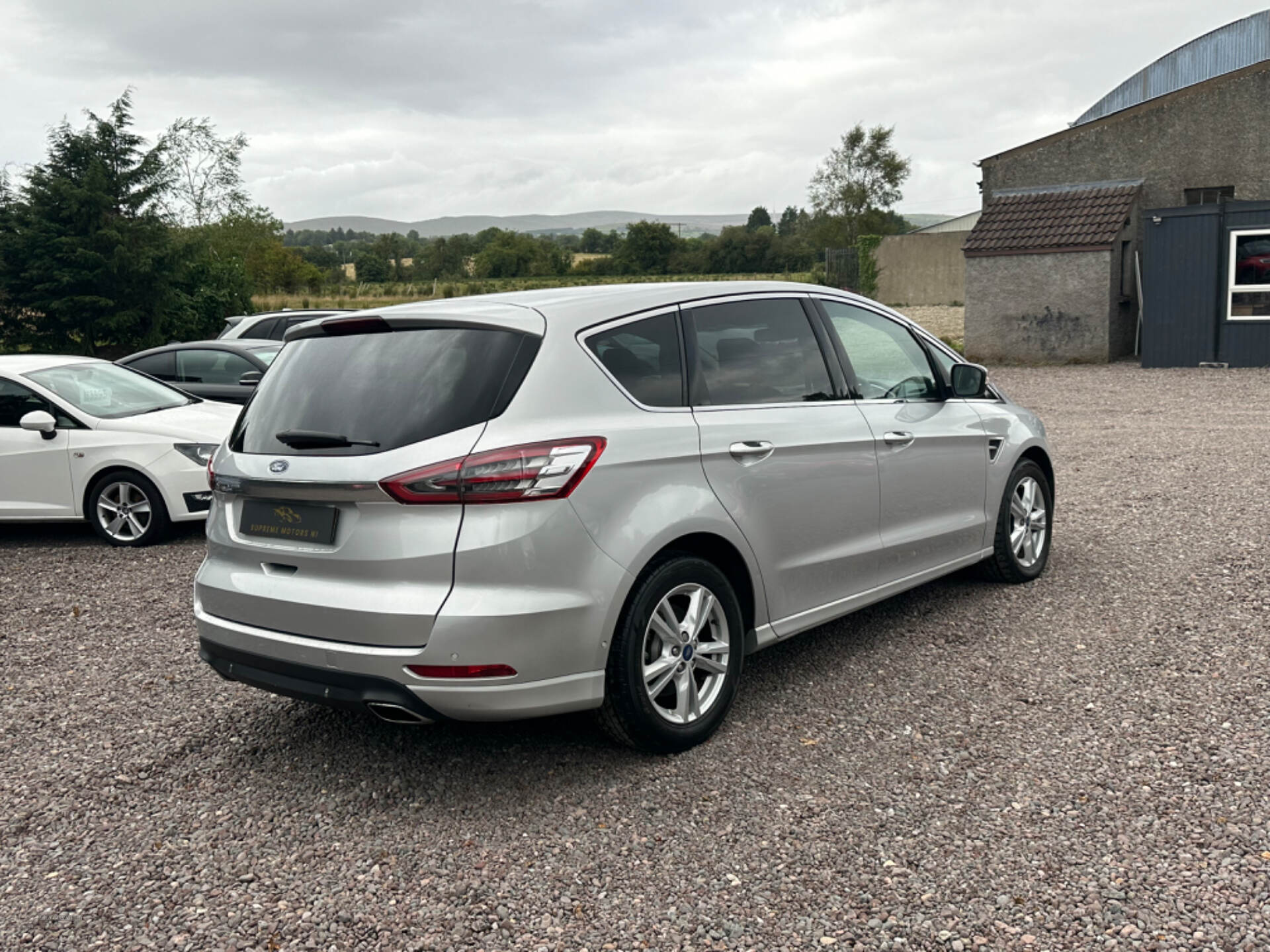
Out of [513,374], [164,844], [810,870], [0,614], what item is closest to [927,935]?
[810,870]

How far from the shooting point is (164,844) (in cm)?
359

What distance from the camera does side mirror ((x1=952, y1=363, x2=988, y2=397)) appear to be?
18.9ft

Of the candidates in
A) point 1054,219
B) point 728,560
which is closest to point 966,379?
point 728,560

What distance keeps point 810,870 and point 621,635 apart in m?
0.97

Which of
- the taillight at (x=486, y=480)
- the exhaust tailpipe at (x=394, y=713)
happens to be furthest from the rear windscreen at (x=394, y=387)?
the exhaust tailpipe at (x=394, y=713)

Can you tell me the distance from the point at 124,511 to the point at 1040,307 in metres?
18.6

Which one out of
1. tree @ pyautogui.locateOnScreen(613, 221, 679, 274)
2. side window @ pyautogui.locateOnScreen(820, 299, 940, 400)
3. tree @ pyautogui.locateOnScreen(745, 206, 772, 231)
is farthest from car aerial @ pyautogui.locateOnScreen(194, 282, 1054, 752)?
tree @ pyautogui.locateOnScreen(745, 206, 772, 231)

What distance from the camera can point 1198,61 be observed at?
145 ft

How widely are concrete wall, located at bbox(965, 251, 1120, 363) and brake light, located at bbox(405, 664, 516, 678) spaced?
20566mm

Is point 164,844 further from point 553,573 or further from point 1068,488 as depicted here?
point 1068,488

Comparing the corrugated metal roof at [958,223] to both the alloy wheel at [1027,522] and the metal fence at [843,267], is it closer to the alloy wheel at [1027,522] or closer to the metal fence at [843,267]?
the metal fence at [843,267]

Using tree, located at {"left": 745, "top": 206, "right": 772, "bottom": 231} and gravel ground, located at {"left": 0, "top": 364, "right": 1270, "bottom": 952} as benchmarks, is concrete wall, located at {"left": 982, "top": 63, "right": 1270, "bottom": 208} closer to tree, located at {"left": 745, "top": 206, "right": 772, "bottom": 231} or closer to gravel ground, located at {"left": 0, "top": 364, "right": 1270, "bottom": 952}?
gravel ground, located at {"left": 0, "top": 364, "right": 1270, "bottom": 952}

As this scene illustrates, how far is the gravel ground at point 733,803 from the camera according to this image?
3.05 metres

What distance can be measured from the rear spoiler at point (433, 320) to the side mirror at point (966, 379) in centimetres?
272
